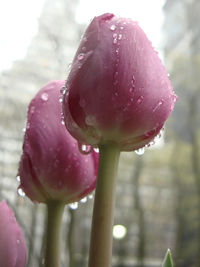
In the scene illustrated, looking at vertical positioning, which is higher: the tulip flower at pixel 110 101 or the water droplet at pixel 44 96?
the water droplet at pixel 44 96

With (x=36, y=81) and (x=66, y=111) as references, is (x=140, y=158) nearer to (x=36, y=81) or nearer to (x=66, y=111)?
(x=36, y=81)

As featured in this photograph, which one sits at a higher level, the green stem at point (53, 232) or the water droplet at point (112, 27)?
the water droplet at point (112, 27)

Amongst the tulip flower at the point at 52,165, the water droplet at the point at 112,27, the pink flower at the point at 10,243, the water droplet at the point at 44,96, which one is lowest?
the pink flower at the point at 10,243

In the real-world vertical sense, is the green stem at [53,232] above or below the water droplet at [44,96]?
below

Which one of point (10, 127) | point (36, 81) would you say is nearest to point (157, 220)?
point (36, 81)

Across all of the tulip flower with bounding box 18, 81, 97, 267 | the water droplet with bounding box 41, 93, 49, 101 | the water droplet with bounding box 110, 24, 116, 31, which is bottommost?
the tulip flower with bounding box 18, 81, 97, 267
